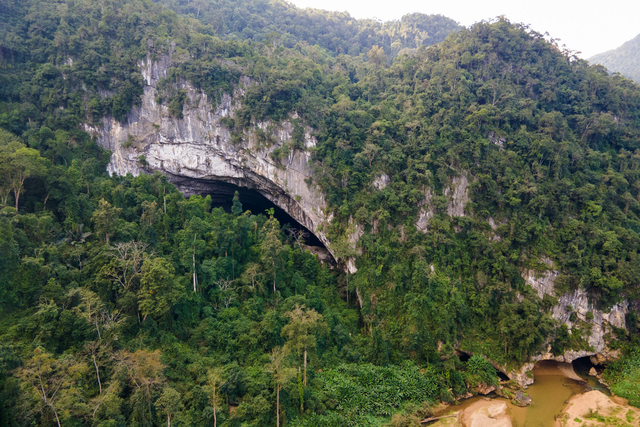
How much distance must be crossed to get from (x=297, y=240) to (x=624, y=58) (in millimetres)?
54555

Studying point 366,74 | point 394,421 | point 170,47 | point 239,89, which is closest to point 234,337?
point 394,421

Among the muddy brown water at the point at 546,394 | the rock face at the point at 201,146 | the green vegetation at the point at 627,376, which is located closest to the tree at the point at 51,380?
the muddy brown water at the point at 546,394

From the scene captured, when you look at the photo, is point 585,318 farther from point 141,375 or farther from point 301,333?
point 141,375

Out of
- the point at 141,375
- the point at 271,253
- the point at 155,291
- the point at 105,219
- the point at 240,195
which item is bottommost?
the point at 141,375

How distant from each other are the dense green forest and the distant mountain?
29.2 metres

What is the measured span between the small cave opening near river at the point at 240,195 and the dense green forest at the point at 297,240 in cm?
378

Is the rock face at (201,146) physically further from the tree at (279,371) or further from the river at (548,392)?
the river at (548,392)

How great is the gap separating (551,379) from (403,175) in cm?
1279

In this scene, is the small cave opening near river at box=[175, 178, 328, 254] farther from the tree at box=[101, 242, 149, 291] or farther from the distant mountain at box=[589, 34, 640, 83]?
the distant mountain at box=[589, 34, 640, 83]

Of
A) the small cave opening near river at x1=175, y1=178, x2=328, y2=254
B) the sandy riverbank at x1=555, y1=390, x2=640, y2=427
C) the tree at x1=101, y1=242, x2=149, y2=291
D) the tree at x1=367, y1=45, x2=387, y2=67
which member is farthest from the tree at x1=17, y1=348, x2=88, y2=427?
the tree at x1=367, y1=45, x2=387, y2=67

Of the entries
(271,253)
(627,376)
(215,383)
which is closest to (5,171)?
(271,253)

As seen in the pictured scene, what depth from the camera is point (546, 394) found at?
17125 millimetres

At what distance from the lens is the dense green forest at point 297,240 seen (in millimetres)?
12969

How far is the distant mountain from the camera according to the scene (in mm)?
46781
